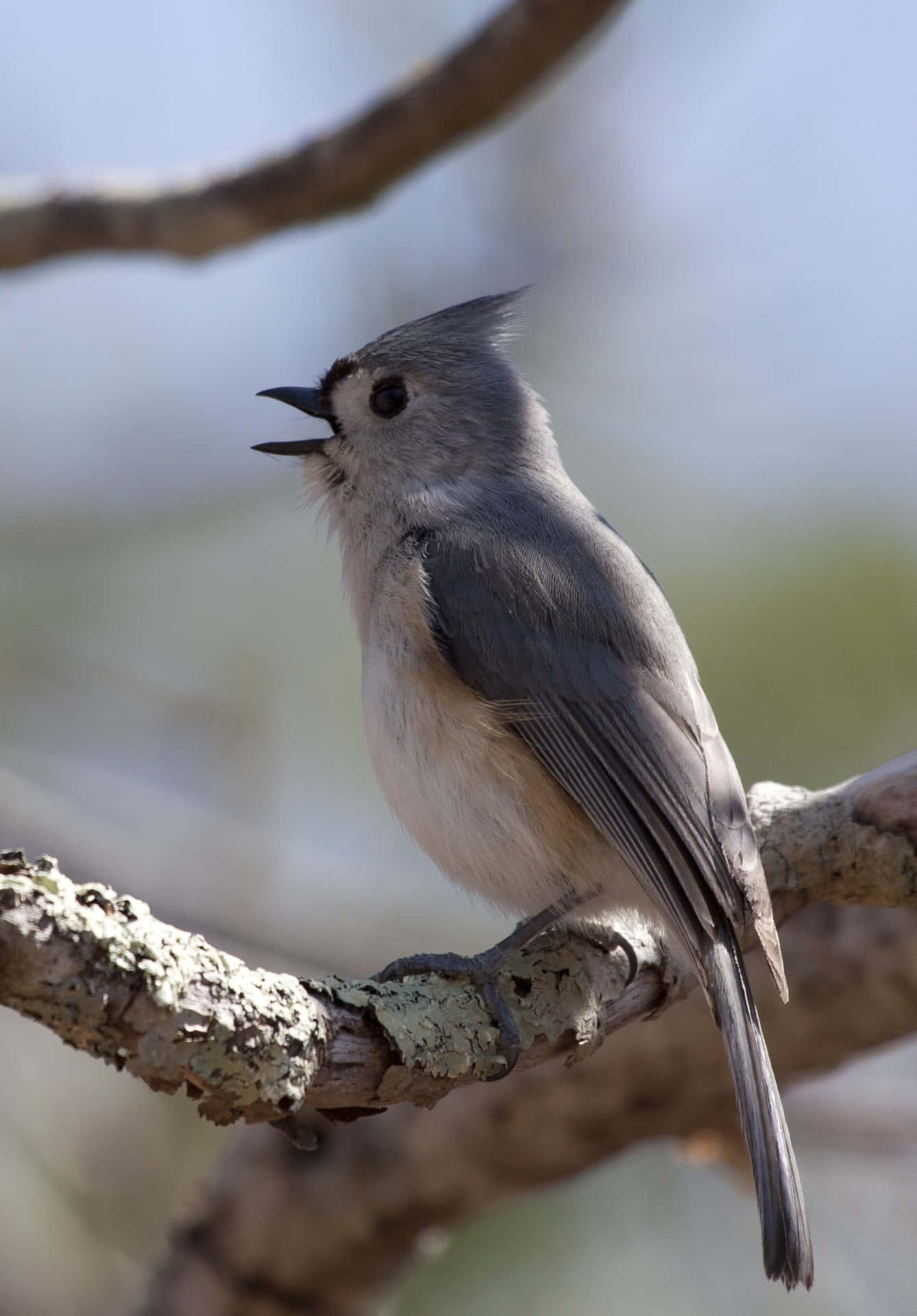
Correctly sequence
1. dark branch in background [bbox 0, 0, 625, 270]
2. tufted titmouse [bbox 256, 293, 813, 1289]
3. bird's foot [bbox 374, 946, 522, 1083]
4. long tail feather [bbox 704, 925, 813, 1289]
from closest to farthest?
long tail feather [bbox 704, 925, 813, 1289] → bird's foot [bbox 374, 946, 522, 1083] → tufted titmouse [bbox 256, 293, 813, 1289] → dark branch in background [bbox 0, 0, 625, 270]

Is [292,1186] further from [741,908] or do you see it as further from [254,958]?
[741,908]

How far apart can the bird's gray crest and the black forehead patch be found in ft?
0.08

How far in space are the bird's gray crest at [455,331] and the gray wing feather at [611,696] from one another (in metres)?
0.64

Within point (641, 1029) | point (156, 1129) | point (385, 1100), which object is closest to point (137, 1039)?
point (385, 1100)

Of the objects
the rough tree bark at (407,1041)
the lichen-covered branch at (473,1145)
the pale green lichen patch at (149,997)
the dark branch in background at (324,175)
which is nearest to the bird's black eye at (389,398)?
the dark branch in background at (324,175)

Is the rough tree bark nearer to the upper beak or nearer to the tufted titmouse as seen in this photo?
the tufted titmouse

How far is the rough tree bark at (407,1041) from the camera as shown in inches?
50.7

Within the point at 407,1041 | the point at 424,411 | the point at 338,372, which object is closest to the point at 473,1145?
the point at 407,1041

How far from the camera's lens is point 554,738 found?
2.14 m

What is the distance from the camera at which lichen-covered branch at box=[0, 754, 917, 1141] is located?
1.25 m

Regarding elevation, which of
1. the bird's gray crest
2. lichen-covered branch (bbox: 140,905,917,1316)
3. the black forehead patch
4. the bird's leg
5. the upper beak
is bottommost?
lichen-covered branch (bbox: 140,905,917,1316)

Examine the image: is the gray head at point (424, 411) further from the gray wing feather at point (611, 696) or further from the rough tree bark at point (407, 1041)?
the rough tree bark at point (407, 1041)

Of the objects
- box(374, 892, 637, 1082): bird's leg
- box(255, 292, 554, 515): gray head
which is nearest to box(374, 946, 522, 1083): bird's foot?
box(374, 892, 637, 1082): bird's leg

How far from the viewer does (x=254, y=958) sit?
354 cm
